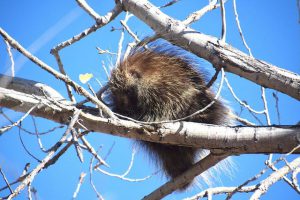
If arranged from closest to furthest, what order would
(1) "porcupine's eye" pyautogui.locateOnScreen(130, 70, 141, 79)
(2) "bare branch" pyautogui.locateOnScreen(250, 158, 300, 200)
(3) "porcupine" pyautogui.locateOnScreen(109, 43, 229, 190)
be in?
1. (2) "bare branch" pyautogui.locateOnScreen(250, 158, 300, 200)
2. (3) "porcupine" pyautogui.locateOnScreen(109, 43, 229, 190)
3. (1) "porcupine's eye" pyautogui.locateOnScreen(130, 70, 141, 79)

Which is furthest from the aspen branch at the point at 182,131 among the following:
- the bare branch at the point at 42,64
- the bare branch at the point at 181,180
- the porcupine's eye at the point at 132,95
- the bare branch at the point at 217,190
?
the porcupine's eye at the point at 132,95

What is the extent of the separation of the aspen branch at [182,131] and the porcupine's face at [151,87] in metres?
0.60

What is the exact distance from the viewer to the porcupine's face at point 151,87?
88.2 inches

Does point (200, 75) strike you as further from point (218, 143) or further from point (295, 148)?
point (295, 148)

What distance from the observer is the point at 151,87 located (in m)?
2.35

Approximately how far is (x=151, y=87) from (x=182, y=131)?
0.80 m

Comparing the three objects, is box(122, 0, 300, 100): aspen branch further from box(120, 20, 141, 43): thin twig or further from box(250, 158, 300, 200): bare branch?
box(250, 158, 300, 200): bare branch

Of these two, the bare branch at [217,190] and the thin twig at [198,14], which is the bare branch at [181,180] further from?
the thin twig at [198,14]

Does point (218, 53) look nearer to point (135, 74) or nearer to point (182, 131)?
point (182, 131)

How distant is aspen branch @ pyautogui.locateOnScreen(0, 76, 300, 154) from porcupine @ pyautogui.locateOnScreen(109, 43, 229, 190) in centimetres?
56

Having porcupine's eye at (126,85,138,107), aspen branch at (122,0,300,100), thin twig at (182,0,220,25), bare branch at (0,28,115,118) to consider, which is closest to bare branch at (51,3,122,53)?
aspen branch at (122,0,300,100)

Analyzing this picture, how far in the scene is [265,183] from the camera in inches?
69.3

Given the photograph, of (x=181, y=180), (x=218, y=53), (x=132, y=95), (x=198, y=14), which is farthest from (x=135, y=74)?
(x=218, y=53)

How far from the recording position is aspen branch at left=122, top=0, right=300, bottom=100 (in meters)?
1.51
